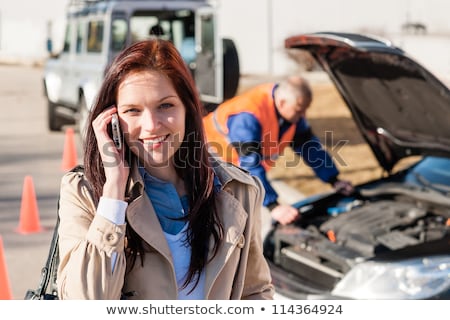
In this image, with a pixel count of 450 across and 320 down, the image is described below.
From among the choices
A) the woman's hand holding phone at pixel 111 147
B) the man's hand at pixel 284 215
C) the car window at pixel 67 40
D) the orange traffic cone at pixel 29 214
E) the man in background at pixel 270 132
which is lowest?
the orange traffic cone at pixel 29 214

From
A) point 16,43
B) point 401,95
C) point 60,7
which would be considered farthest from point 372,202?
point 16,43

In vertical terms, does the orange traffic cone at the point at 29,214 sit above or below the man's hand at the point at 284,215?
below

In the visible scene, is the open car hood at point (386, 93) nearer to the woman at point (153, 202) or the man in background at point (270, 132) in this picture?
the man in background at point (270, 132)

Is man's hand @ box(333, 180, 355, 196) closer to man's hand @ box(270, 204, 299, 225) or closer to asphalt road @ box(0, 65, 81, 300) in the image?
man's hand @ box(270, 204, 299, 225)

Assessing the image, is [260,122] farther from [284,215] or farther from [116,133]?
[116,133]

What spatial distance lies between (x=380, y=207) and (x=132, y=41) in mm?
6790

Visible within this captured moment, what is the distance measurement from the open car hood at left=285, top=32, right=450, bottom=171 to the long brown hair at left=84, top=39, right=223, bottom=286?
2026 millimetres

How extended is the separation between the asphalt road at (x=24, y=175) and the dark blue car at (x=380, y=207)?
1886mm

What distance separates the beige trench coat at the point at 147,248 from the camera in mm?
1625

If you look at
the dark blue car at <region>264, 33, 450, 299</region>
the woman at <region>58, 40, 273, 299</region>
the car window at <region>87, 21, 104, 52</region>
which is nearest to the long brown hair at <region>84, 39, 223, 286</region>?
the woman at <region>58, 40, 273, 299</region>

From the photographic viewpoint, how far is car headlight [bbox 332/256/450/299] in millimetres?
3357

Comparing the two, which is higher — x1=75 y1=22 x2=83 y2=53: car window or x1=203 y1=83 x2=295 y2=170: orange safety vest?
x1=203 y1=83 x2=295 y2=170: orange safety vest

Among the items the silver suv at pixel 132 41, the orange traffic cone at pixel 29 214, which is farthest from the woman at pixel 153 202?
the silver suv at pixel 132 41

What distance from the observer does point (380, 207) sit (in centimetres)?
448
